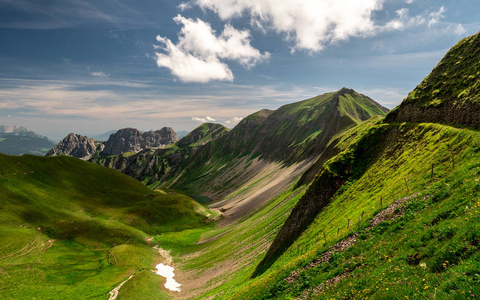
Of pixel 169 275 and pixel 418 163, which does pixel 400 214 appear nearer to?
pixel 418 163

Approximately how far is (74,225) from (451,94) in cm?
13529

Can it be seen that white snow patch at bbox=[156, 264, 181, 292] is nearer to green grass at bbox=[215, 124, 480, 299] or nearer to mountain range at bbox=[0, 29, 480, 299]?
mountain range at bbox=[0, 29, 480, 299]

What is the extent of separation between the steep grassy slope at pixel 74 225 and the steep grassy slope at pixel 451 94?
242 ft

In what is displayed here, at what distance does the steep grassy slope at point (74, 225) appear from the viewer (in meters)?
62.7

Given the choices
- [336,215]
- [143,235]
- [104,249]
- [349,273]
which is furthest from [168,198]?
[349,273]

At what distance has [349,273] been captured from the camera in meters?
17.0

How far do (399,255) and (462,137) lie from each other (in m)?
21.1

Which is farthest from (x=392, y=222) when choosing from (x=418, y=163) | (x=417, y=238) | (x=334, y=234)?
(x=418, y=163)

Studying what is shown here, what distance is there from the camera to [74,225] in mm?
97062

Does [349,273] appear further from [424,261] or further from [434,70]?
[434,70]

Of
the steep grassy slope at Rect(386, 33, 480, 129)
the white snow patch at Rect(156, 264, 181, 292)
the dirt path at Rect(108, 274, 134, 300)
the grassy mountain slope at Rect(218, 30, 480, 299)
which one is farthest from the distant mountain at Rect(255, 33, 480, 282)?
the dirt path at Rect(108, 274, 134, 300)

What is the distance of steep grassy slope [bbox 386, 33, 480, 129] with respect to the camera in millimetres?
28969

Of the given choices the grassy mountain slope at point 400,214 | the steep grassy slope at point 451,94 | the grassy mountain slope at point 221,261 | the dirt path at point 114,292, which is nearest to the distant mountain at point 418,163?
the steep grassy slope at point 451,94

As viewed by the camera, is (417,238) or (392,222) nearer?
(417,238)
